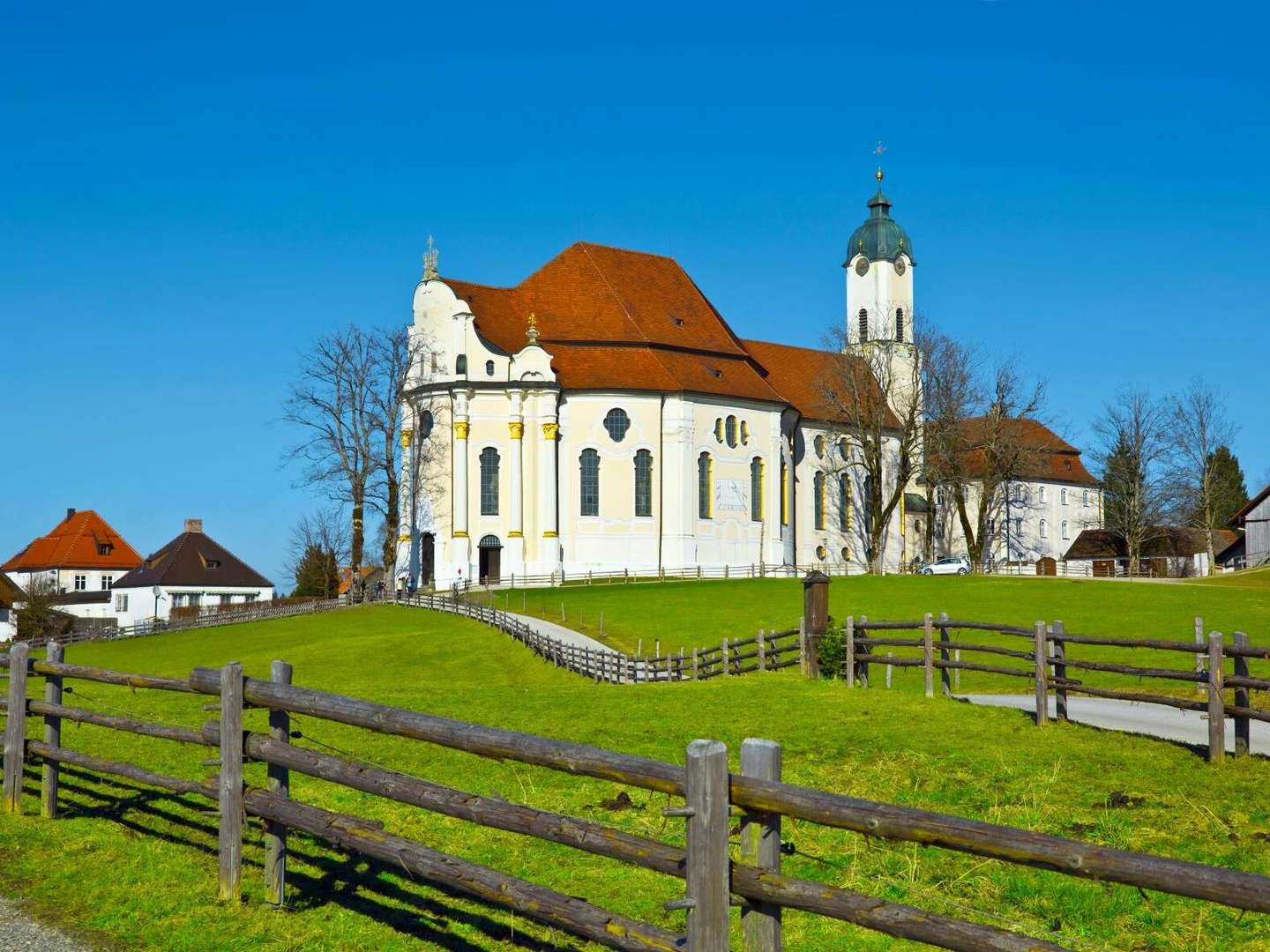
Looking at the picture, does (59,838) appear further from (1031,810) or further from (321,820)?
(1031,810)

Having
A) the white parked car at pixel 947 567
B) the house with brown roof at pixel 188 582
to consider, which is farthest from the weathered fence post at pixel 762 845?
the house with brown roof at pixel 188 582

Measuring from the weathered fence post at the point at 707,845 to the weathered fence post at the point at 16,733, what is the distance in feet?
24.8

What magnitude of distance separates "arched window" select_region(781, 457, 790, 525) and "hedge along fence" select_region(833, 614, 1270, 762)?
49318 mm

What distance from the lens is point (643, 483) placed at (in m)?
66.9

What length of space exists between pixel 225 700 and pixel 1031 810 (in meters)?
6.72

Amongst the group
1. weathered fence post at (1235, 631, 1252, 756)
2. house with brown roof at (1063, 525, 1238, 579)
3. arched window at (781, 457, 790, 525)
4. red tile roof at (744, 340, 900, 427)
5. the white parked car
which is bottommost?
weathered fence post at (1235, 631, 1252, 756)

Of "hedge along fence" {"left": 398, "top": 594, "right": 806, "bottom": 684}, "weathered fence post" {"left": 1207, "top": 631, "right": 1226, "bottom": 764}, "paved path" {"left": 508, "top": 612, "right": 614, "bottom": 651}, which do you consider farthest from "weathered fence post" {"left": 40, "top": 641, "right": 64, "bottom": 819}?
"paved path" {"left": 508, "top": 612, "right": 614, "bottom": 651}

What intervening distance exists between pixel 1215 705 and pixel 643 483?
174ft

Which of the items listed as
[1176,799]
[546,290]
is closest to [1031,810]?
[1176,799]

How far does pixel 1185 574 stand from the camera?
82562 millimetres

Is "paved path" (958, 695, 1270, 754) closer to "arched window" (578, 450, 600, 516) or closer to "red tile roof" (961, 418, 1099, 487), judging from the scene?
"arched window" (578, 450, 600, 516)

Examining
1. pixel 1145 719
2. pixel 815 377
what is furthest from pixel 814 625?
pixel 815 377

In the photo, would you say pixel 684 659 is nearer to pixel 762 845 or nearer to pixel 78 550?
pixel 762 845

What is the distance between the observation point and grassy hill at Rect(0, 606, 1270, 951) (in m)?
8.16
